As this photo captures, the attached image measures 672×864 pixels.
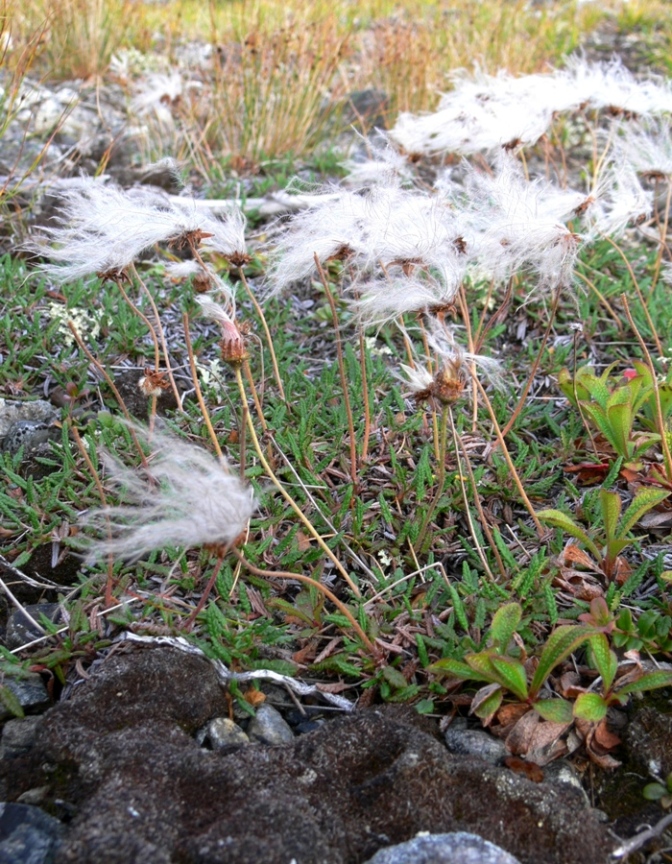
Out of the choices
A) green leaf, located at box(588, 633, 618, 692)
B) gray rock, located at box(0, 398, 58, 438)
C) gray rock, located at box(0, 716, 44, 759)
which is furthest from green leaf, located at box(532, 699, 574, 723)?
gray rock, located at box(0, 398, 58, 438)

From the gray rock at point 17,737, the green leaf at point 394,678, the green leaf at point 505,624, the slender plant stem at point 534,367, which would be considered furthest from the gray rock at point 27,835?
the slender plant stem at point 534,367

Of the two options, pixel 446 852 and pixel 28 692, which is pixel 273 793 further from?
pixel 28 692

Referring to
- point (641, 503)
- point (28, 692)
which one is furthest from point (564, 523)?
point (28, 692)

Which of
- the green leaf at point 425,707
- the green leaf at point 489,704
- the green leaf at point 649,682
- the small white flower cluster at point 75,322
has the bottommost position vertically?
the green leaf at point 425,707

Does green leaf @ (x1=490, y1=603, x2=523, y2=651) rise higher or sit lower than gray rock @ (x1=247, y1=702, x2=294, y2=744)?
higher

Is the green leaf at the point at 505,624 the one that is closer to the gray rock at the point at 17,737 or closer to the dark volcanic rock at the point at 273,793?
the dark volcanic rock at the point at 273,793

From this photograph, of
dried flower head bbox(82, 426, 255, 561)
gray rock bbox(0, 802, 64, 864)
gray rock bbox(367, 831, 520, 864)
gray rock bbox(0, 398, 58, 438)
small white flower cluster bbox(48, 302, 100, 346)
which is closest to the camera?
gray rock bbox(367, 831, 520, 864)

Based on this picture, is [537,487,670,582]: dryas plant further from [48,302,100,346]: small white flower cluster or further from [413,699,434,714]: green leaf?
[48,302,100,346]: small white flower cluster
